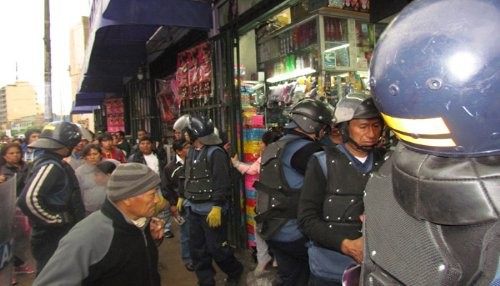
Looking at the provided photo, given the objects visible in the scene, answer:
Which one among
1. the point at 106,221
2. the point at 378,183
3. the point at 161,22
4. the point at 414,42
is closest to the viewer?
the point at 414,42

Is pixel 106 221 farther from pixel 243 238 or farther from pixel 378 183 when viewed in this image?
pixel 243 238

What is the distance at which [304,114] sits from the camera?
3.08 meters

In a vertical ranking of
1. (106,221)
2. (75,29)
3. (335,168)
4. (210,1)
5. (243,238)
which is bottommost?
(243,238)

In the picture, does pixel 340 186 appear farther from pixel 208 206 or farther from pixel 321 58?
pixel 321 58

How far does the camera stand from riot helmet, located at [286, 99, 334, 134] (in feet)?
9.97

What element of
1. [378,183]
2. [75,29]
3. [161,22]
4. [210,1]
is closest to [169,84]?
[210,1]

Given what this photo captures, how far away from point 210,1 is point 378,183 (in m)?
4.87

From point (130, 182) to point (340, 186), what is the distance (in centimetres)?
117

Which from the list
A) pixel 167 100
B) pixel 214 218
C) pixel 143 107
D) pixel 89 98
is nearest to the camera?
pixel 214 218

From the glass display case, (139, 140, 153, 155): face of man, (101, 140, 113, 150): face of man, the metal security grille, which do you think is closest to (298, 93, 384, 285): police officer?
the glass display case

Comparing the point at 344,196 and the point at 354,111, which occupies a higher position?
the point at 354,111

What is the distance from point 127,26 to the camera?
6.03 m

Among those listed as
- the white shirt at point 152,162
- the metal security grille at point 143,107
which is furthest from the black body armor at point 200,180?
the metal security grille at point 143,107

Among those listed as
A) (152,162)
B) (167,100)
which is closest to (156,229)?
(152,162)
